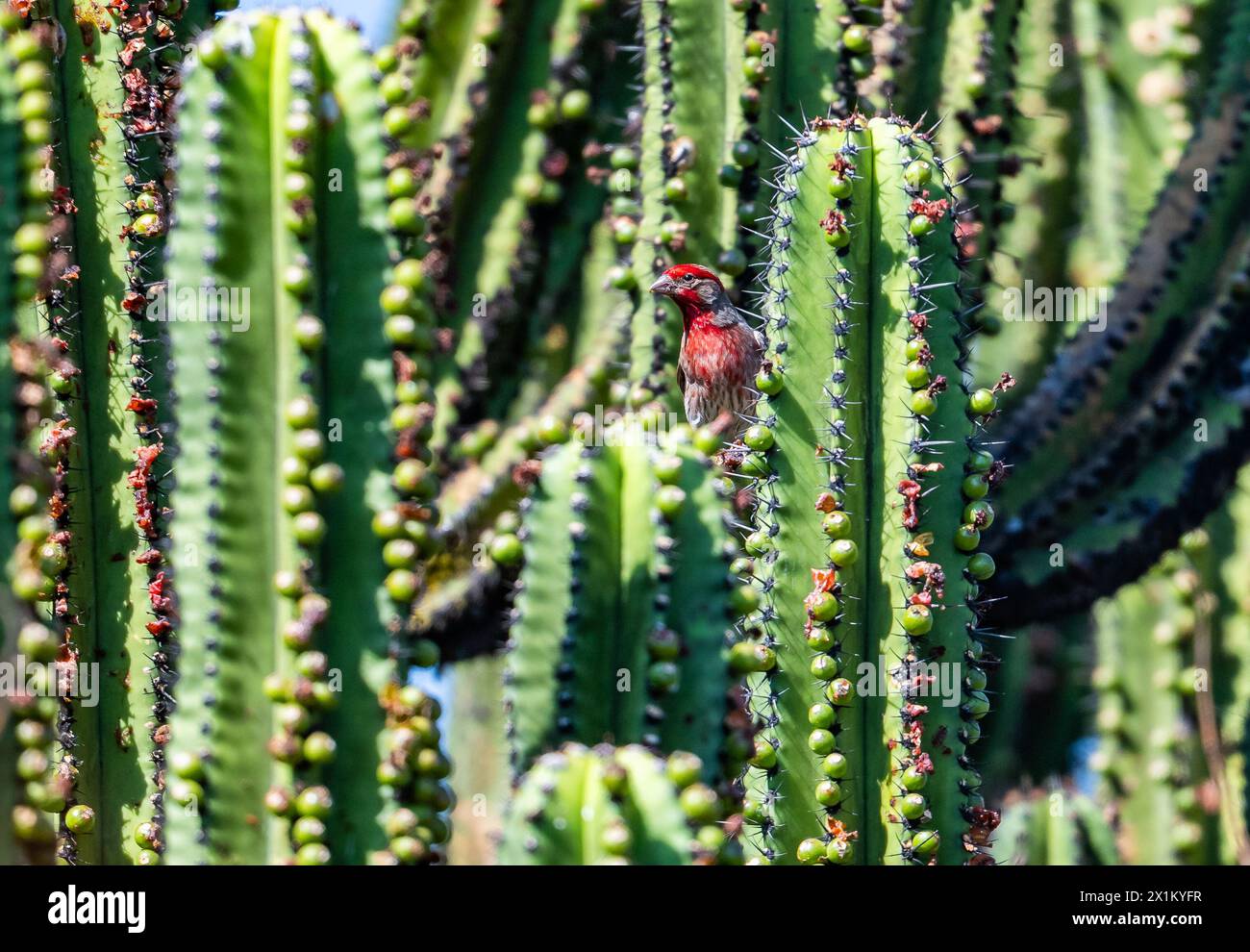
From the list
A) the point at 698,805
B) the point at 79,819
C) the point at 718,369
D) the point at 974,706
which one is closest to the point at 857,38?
the point at 718,369

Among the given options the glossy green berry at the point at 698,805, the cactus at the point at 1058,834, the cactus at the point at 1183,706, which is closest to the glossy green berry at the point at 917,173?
the glossy green berry at the point at 698,805

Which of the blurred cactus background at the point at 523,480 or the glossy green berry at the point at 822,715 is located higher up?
the blurred cactus background at the point at 523,480

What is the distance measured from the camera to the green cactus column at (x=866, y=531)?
3771 millimetres

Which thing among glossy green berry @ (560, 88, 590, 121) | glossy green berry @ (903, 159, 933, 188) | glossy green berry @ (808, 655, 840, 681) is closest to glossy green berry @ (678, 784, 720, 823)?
glossy green berry @ (808, 655, 840, 681)

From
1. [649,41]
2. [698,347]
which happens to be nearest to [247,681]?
[649,41]

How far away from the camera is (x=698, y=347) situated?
5918 mm

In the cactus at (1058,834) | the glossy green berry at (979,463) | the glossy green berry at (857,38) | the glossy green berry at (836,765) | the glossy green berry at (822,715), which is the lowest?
the cactus at (1058,834)

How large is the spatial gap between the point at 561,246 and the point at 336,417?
8.92 feet

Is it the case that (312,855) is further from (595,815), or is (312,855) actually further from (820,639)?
(820,639)

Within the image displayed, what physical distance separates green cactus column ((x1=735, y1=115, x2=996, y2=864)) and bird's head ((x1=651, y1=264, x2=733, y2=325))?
105cm

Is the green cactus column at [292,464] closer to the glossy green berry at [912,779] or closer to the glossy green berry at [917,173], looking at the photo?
the glossy green berry at [912,779]

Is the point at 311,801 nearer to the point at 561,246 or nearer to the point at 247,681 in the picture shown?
the point at 247,681

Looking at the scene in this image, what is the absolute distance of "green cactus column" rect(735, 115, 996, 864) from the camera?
3.77 m

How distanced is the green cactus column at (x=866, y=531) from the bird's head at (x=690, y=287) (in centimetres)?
105
